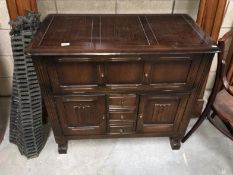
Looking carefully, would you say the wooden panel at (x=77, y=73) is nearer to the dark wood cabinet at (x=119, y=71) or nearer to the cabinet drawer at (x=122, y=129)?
the dark wood cabinet at (x=119, y=71)

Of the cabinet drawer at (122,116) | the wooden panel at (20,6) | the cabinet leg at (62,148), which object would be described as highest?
the wooden panel at (20,6)

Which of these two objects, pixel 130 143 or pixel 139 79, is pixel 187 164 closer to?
pixel 130 143

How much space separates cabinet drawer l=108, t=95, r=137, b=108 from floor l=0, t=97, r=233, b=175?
466 mm

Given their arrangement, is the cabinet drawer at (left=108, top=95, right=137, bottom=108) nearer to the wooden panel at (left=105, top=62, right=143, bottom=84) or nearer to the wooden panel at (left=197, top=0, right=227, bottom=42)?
the wooden panel at (left=105, top=62, right=143, bottom=84)

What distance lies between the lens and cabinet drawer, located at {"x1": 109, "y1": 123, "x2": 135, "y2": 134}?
1455 mm

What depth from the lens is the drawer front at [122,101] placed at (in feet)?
4.17

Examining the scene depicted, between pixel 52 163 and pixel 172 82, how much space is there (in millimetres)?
969

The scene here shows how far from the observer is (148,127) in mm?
1469

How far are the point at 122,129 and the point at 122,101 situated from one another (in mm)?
267

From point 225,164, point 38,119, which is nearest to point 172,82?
point 225,164

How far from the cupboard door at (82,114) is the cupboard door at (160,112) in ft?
0.80

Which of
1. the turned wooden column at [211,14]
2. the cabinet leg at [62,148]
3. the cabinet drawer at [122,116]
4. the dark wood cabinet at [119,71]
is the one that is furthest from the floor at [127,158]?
the turned wooden column at [211,14]

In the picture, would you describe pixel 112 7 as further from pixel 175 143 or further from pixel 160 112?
pixel 175 143

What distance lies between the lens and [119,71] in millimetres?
1147
